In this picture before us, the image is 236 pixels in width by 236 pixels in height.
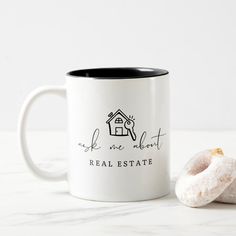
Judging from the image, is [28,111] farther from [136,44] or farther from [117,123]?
[136,44]

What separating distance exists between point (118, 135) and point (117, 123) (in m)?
0.01

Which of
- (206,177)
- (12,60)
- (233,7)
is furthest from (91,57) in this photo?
(206,177)

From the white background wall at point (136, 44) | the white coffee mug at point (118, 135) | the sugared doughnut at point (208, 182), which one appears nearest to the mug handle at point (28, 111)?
the white coffee mug at point (118, 135)

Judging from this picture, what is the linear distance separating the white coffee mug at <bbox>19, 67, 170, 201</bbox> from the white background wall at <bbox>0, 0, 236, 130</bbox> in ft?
1.85

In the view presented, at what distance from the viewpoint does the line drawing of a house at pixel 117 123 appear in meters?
0.79

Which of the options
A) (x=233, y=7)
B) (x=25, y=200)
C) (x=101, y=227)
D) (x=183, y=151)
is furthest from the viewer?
(x=233, y=7)

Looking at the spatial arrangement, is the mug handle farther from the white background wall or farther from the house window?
the white background wall

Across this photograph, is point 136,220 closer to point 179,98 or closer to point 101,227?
point 101,227

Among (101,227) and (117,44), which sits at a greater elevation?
(117,44)

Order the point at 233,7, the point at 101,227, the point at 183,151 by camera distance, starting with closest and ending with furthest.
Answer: the point at 101,227 < the point at 183,151 < the point at 233,7

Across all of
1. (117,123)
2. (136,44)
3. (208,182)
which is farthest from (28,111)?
(136,44)

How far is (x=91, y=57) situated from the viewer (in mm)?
1398

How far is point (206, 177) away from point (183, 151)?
15.8 inches

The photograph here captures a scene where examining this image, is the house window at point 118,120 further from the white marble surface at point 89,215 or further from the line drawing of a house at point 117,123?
the white marble surface at point 89,215
